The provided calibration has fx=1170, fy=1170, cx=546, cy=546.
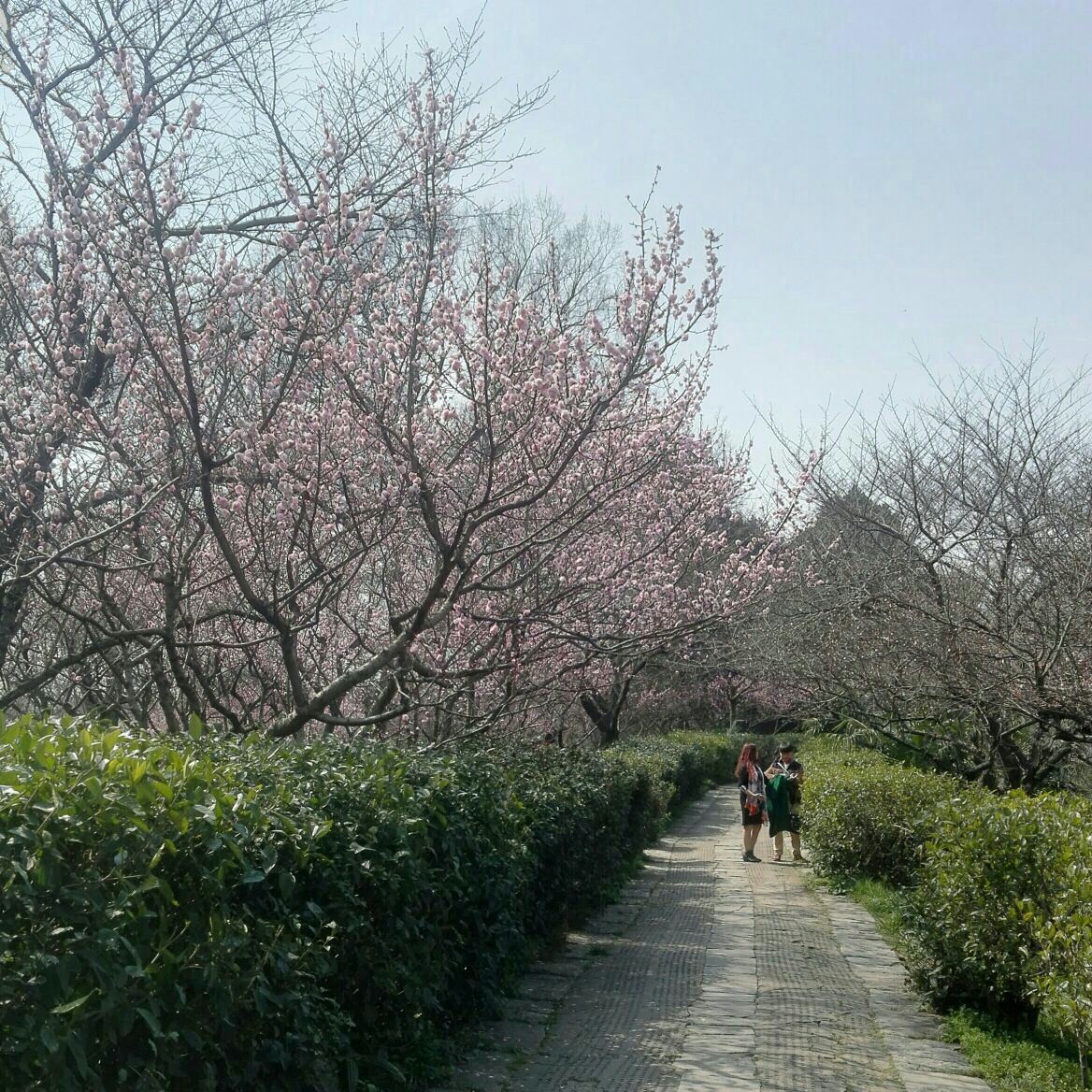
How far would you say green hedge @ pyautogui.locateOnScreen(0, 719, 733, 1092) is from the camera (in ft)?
9.35

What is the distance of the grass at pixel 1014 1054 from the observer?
223 inches

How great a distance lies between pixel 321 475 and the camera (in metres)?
7.71

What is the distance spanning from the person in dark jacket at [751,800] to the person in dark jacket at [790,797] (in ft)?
0.68

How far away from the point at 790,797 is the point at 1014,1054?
10.6 meters

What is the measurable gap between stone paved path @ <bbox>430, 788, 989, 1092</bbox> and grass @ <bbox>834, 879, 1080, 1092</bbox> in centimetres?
11

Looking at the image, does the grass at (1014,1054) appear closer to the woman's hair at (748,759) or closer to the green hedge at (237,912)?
the green hedge at (237,912)

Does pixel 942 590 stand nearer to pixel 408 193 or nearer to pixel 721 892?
pixel 721 892

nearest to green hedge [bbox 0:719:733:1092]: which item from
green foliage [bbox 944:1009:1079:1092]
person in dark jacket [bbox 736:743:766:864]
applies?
green foliage [bbox 944:1009:1079:1092]

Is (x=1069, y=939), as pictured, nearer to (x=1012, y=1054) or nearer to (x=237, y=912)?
(x=1012, y=1054)

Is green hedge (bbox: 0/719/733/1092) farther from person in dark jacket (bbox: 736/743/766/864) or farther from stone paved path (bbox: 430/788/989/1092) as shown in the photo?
person in dark jacket (bbox: 736/743/766/864)

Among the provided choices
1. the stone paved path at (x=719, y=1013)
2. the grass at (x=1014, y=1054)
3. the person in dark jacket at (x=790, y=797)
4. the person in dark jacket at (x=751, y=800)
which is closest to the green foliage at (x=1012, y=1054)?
the grass at (x=1014, y=1054)

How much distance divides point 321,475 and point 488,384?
1.26 meters

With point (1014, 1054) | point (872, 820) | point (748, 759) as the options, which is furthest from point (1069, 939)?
point (748, 759)

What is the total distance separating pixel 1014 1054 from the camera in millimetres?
6191
